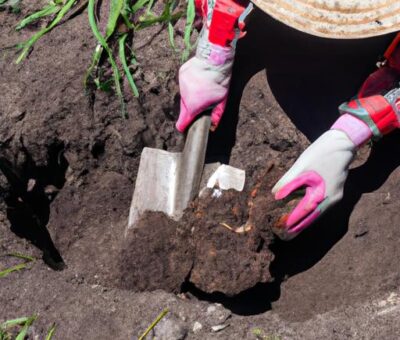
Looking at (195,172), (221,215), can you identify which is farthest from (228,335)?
(195,172)

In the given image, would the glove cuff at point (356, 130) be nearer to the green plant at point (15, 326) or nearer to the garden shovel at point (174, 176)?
the garden shovel at point (174, 176)

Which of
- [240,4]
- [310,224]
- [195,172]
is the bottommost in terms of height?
[310,224]

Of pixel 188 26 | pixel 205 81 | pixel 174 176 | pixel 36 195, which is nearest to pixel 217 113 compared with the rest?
pixel 205 81

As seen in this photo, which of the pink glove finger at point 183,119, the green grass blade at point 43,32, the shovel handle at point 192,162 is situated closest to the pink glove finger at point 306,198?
the shovel handle at point 192,162

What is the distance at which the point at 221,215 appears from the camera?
2.15 m

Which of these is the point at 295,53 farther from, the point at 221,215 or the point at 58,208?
the point at 58,208

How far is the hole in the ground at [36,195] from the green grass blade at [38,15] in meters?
0.50

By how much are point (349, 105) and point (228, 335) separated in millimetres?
791

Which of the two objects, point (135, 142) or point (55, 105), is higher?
point (55, 105)

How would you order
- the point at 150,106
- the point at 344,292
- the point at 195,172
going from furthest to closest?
1. the point at 150,106
2. the point at 195,172
3. the point at 344,292

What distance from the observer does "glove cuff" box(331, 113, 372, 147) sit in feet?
6.96

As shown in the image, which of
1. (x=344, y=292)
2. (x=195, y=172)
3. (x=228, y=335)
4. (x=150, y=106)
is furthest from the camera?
(x=150, y=106)

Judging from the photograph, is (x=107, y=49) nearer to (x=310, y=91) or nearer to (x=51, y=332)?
(x=310, y=91)

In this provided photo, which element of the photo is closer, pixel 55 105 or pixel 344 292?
pixel 344 292
